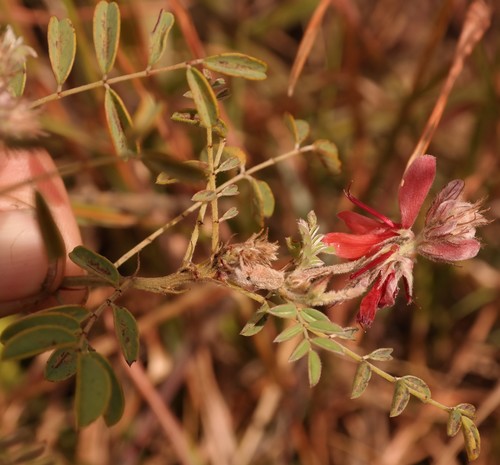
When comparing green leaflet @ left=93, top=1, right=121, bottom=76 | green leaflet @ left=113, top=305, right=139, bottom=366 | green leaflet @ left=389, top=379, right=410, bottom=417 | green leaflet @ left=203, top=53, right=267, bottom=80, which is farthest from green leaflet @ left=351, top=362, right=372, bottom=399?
green leaflet @ left=93, top=1, right=121, bottom=76

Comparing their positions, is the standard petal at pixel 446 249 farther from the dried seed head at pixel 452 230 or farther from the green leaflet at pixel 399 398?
the green leaflet at pixel 399 398

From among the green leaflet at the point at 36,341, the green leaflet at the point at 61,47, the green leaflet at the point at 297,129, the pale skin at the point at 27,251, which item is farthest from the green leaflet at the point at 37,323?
the green leaflet at the point at 297,129

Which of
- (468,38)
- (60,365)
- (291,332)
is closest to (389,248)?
(291,332)

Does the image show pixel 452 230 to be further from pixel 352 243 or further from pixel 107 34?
pixel 107 34

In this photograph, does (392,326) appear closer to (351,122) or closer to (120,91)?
(351,122)

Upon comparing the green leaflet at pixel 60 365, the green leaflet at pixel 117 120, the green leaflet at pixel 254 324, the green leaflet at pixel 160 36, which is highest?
the green leaflet at pixel 160 36

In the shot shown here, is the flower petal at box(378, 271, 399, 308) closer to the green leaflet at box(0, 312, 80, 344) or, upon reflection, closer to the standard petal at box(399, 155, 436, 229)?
the standard petal at box(399, 155, 436, 229)
